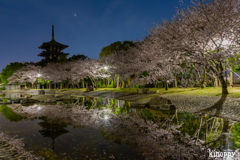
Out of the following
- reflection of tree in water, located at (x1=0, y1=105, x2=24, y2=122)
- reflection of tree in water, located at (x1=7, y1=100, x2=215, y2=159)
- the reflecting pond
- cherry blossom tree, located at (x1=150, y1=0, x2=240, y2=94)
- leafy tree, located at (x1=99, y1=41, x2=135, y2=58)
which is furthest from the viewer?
leafy tree, located at (x1=99, y1=41, x2=135, y2=58)

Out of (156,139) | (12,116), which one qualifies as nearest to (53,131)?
(156,139)

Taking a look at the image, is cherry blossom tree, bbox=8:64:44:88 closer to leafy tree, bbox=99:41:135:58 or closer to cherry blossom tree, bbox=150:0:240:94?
leafy tree, bbox=99:41:135:58

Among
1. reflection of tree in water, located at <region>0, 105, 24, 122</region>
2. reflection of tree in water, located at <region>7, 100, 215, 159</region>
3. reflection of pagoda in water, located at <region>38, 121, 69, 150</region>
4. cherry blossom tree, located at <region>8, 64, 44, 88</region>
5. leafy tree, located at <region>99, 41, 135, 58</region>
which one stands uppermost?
leafy tree, located at <region>99, 41, 135, 58</region>

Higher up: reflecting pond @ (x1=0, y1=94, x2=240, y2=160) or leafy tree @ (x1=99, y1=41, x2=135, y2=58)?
leafy tree @ (x1=99, y1=41, x2=135, y2=58)

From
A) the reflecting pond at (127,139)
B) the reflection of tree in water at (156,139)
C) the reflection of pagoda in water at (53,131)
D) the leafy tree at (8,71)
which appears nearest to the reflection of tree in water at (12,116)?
the reflecting pond at (127,139)

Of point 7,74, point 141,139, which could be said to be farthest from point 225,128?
point 7,74

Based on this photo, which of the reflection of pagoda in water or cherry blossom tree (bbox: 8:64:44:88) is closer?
the reflection of pagoda in water

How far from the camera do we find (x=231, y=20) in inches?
509

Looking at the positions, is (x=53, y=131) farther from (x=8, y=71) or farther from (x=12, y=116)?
(x=8, y=71)

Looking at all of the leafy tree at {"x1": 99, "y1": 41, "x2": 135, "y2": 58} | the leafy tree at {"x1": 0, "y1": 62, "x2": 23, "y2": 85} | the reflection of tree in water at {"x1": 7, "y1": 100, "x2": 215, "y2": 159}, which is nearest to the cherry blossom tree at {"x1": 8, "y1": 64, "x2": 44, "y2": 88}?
the leafy tree at {"x1": 0, "y1": 62, "x2": 23, "y2": 85}

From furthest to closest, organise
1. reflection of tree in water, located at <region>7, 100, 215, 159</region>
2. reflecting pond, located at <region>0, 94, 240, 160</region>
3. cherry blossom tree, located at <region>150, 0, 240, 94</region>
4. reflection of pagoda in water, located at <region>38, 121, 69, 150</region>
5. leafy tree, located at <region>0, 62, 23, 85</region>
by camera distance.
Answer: leafy tree, located at <region>0, 62, 23, 85</region>, cherry blossom tree, located at <region>150, 0, 240, 94</region>, reflection of pagoda in water, located at <region>38, 121, 69, 150</region>, reflecting pond, located at <region>0, 94, 240, 160</region>, reflection of tree in water, located at <region>7, 100, 215, 159</region>

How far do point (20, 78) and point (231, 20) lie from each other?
6056cm

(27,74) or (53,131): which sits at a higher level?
(27,74)

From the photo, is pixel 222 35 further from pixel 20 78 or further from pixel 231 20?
pixel 20 78
